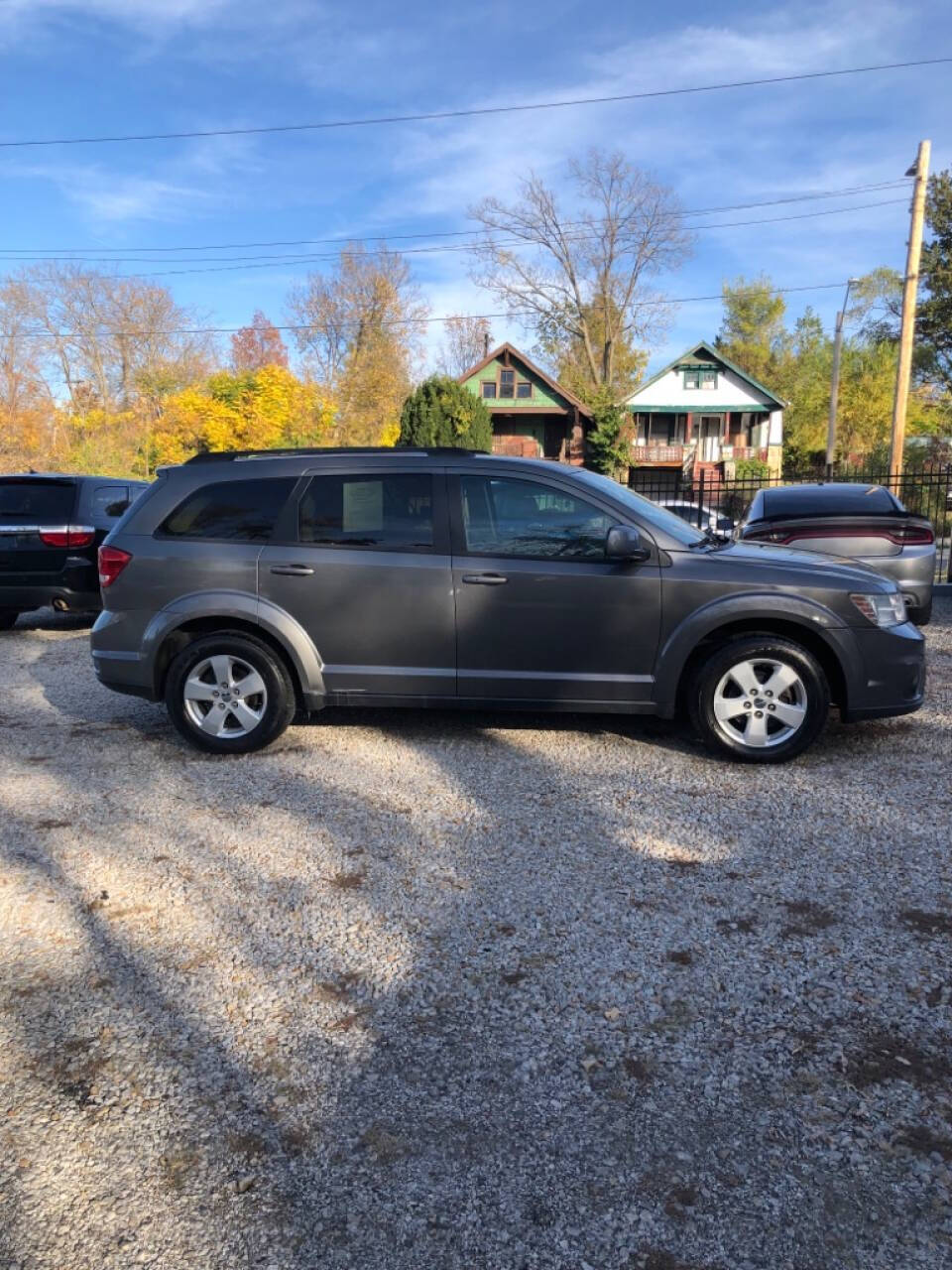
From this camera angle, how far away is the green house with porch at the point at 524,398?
150ft

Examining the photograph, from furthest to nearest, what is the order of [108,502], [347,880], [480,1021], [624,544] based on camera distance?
[108,502], [624,544], [347,880], [480,1021]

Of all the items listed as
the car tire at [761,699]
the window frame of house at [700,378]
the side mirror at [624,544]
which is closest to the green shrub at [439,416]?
the window frame of house at [700,378]

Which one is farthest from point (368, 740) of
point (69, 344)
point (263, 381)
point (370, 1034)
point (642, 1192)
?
point (69, 344)

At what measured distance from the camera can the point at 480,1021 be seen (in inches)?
104

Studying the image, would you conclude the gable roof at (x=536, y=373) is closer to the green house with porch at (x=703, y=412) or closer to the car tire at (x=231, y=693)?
the green house with porch at (x=703, y=412)

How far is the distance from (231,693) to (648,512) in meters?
2.71

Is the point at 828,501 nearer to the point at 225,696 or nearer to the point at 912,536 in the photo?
the point at 912,536

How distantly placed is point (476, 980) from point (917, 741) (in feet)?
12.0

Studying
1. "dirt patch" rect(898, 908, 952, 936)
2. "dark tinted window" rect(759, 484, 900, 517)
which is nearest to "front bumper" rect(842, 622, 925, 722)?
"dirt patch" rect(898, 908, 952, 936)

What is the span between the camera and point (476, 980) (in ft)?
9.39

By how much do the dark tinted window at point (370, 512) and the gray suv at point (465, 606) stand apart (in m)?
0.01

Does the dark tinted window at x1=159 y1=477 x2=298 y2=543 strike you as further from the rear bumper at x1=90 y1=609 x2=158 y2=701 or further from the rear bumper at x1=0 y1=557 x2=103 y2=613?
the rear bumper at x1=0 y1=557 x2=103 y2=613

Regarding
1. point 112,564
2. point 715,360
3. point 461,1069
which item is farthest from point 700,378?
point 461,1069

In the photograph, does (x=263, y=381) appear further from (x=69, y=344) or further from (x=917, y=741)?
(x=917, y=741)
